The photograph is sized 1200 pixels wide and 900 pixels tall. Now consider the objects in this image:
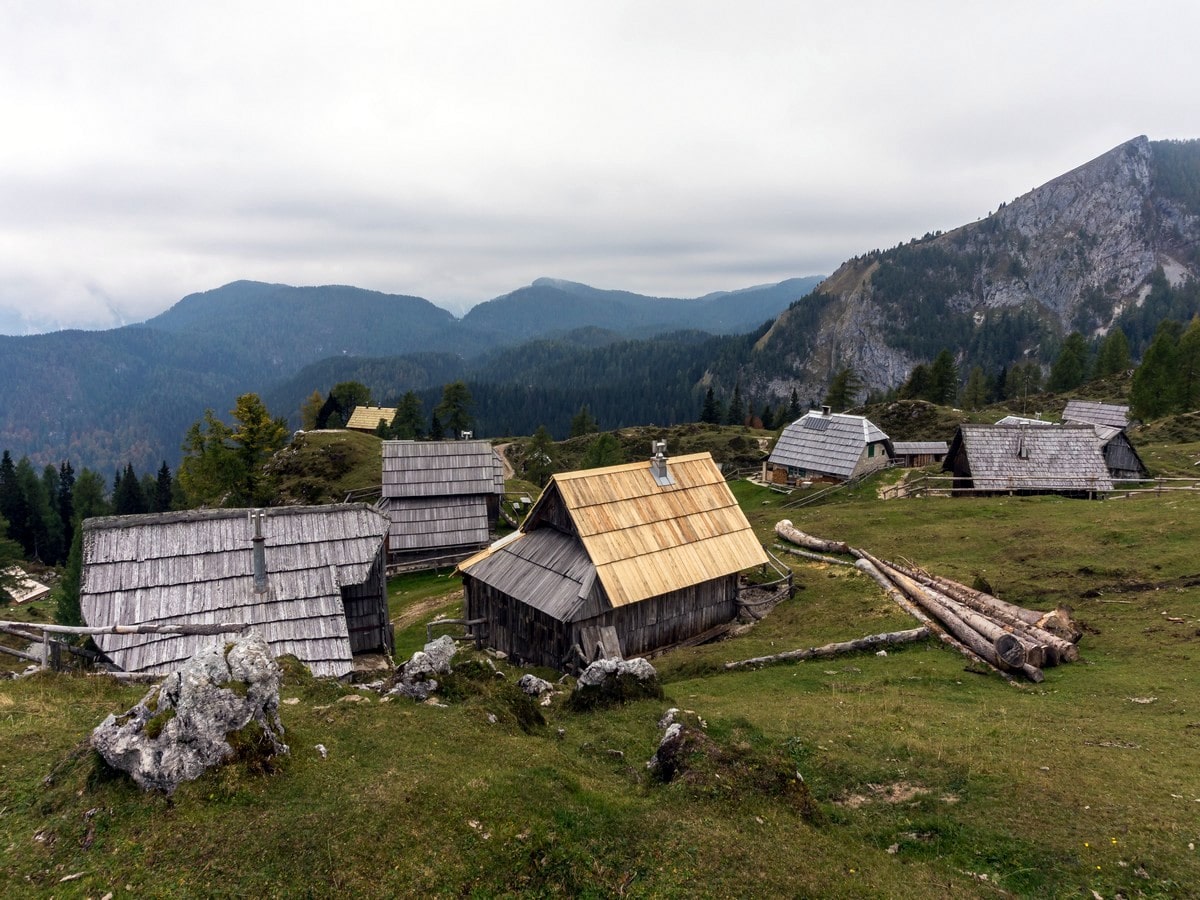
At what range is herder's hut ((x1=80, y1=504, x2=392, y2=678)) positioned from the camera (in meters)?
18.0

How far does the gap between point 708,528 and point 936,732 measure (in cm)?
1368

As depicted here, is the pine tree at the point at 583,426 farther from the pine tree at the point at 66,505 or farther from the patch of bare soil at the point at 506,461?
the pine tree at the point at 66,505

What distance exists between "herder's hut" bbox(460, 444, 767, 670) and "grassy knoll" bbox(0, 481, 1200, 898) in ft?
20.2

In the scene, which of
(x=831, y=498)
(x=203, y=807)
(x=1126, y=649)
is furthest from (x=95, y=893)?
(x=831, y=498)

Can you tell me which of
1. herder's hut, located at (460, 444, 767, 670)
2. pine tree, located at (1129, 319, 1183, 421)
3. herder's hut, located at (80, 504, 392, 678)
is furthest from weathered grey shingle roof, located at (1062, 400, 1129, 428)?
herder's hut, located at (80, 504, 392, 678)

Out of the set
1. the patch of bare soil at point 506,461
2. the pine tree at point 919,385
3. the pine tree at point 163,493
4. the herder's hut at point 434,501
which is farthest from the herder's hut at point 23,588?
the pine tree at point 919,385

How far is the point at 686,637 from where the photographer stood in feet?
83.4

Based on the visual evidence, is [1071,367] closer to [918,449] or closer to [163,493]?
[918,449]

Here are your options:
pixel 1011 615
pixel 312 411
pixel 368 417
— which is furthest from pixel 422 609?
pixel 312 411

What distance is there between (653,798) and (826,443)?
54.0 metres

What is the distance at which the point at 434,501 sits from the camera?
45.4 meters

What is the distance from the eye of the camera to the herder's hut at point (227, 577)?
17969mm

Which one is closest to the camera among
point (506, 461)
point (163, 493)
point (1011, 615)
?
point (1011, 615)

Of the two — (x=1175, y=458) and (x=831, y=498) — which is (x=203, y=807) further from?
(x=1175, y=458)
